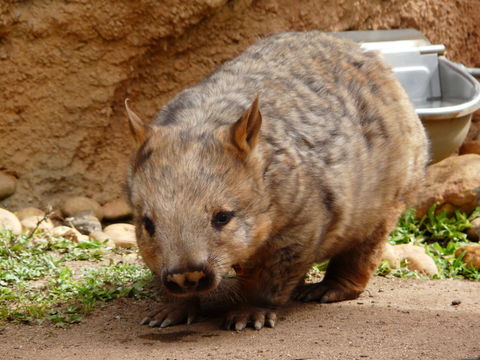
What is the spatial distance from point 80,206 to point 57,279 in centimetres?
179

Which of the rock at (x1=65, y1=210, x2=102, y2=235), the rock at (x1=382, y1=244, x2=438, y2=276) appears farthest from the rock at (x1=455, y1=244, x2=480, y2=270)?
the rock at (x1=65, y1=210, x2=102, y2=235)

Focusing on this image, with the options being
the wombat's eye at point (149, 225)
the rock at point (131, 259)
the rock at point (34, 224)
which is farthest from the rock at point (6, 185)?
the wombat's eye at point (149, 225)

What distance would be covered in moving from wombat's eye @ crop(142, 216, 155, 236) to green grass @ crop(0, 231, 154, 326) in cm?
92

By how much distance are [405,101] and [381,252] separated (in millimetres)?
960

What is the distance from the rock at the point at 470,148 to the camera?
818cm

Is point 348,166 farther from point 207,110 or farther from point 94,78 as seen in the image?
point 94,78

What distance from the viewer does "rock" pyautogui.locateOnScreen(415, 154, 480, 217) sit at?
7141mm

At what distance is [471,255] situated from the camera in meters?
6.23

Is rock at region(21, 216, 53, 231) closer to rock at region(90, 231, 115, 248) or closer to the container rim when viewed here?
rock at region(90, 231, 115, 248)

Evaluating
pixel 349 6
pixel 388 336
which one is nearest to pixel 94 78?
pixel 349 6

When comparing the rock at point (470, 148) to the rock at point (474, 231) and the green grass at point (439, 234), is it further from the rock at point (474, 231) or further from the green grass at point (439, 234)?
the rock at point (474, 231)

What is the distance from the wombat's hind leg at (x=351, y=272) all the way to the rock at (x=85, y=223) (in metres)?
2.01

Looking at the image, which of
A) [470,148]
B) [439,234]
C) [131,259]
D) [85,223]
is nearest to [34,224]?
[85,223]

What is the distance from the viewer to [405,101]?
5.34 m
